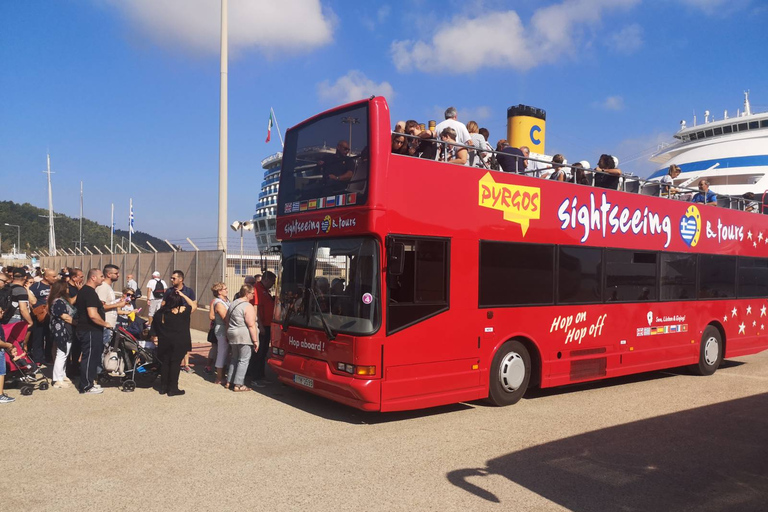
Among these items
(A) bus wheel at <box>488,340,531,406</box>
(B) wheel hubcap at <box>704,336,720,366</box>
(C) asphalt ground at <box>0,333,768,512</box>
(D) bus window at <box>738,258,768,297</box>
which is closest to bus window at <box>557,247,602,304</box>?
(A) bus wheel at <box>488,340,531,406</box>

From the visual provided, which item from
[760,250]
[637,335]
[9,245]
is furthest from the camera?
[9,245]

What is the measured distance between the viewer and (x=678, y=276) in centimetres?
1059

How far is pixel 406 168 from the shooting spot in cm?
707

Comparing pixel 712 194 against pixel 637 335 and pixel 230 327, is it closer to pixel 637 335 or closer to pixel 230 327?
pixel 637 335

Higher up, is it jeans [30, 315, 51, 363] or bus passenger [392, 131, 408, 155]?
bus passenger [392, 131, 408, 155]

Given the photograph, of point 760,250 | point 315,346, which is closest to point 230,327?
point 315,346

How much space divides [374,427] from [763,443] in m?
4.39

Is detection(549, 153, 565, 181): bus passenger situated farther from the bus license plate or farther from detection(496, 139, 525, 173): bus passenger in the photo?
the bus license plate

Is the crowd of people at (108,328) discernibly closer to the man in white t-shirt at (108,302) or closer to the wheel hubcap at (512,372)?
the man in white t-shirt at (108,302)

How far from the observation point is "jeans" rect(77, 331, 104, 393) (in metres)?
8.16

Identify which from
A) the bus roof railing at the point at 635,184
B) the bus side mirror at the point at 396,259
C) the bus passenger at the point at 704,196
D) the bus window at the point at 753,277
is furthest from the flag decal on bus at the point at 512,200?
the bus window at the point at 753,277

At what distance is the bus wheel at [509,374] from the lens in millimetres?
7887

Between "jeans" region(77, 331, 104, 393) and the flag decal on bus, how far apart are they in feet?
18.6

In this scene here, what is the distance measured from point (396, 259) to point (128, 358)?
4.76 metres
